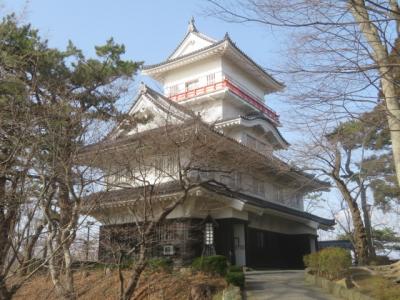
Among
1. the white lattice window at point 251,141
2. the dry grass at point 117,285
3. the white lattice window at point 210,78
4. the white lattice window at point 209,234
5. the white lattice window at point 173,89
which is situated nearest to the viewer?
the dry grass at point 117,285

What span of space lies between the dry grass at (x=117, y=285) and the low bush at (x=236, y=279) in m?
0.44

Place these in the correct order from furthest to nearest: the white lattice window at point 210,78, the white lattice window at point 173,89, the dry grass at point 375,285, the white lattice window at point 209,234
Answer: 1. the white lattice window at point 173,89
2. the white lattice window at point 210,78
3. the white lattice window at point 209,234
4. the dry grass at point 375,285

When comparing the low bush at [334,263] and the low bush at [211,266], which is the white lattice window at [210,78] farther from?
the low bush at [334,263]

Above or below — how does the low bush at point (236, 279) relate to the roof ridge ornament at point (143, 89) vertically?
below

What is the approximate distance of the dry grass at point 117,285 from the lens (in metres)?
13.4

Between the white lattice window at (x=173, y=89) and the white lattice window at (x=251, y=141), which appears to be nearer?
the white lattice window at (x=251, y=141)

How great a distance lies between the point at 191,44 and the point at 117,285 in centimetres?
2004

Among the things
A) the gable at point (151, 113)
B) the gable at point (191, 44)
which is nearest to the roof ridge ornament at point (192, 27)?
the gable at point (191, 44)

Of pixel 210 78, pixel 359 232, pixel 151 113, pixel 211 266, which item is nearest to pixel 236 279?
pixel 211 266

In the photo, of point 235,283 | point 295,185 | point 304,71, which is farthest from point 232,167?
point 304,71

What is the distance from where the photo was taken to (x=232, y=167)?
18.9 metres

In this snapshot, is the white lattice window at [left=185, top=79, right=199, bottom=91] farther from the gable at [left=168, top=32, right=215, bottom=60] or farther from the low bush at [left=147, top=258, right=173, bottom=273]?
the low bush at [left=147, top=258, right=173, bottom=273]

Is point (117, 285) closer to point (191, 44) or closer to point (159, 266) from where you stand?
point (159, 266)

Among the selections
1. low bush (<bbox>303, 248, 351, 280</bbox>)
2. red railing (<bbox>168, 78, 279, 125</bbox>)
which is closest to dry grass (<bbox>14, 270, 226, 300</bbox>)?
low bush (<bbox>303, 248, 351, 280</bbox>)
